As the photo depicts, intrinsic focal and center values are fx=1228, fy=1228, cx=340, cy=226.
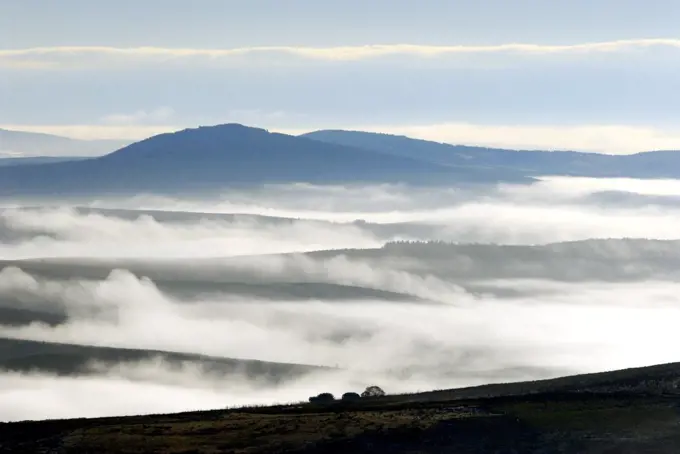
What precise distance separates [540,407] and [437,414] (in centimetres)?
838

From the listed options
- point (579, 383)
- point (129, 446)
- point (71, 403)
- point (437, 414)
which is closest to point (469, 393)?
point (579, 383)

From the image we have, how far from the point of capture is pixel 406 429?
87250 mm

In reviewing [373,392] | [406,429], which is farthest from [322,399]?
[406,429]

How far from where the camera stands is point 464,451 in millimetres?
83812

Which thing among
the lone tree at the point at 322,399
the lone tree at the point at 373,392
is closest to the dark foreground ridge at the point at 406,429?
the lone tree at the point at 322,399

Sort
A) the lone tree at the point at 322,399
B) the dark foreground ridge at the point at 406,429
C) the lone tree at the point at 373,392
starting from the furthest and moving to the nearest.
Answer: the lone tree at the point at 373,392, the lone tree at the point at 322,399, the dark foreground ridge at the point at 406,429

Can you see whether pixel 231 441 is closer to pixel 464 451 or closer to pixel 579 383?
pixel 464 451

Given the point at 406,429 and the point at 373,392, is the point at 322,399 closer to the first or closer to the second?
the point at 373,392

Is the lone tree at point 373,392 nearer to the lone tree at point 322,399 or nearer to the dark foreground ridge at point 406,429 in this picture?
the lone tree at point 322,399

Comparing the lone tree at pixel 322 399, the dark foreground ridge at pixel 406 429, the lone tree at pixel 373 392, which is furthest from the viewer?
the lone tree at pixel 373 392

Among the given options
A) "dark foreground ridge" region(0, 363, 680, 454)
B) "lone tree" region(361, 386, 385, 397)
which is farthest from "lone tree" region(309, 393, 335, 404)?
"dark foreground ridge" region(0, 363, 680, 454)

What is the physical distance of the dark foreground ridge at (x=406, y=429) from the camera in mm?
83875

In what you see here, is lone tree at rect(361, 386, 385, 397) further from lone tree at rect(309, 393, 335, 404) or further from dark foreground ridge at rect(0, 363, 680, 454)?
dark foreground ridge at rect(0, 363, 680, 454)

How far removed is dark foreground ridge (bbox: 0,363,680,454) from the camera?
83875 millimetres
